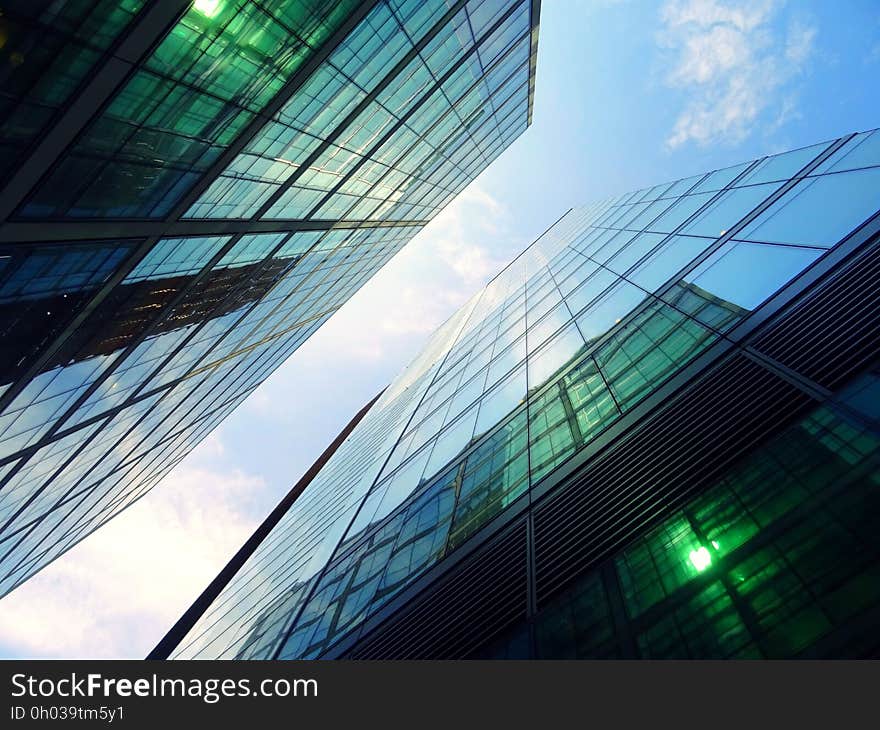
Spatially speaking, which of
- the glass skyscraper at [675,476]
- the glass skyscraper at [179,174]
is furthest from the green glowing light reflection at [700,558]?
the glass skyscraper at [179,174]

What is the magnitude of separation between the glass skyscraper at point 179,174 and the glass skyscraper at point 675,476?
33.2 ft

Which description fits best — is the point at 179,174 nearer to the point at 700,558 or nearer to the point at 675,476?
the point at 675,476

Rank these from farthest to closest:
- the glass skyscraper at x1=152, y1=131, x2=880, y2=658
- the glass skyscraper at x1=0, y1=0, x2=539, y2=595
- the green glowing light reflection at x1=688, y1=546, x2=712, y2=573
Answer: the glass skyscraper at x1=0, y1=0, x2=539, y2=595, the green glowing light reflection at x1=688, y1=546, x2=712, y2=573, the glass skyscraper at x1=152, y1=131, x2=880, y2=658

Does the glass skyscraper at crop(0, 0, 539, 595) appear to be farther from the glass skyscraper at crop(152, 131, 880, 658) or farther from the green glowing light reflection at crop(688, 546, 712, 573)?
the green glowing light reflection at crop(688, 546, 712, 573)

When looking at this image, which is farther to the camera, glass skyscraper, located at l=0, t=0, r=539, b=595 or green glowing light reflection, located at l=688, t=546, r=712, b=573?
glass skyscraper, located at l=0, t=0, r=539, b=595

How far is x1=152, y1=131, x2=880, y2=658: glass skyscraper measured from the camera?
471 cm

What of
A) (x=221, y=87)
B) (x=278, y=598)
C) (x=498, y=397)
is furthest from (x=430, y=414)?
(x=221, y=87)

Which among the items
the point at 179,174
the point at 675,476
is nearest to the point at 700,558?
the point at 675,476

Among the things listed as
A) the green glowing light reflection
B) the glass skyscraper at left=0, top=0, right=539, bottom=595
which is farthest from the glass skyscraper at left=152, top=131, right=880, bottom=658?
the glass skyscraper at left=0, top=0, right=539, bottom=595

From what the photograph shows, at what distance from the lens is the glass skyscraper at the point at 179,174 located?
940 centimetres

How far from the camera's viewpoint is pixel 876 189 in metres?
7.77

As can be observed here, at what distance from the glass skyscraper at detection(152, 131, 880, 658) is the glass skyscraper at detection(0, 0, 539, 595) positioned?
10109 millimetres

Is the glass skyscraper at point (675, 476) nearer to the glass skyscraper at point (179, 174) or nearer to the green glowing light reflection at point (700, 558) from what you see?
the green glowing light reflection at point (700, 558)

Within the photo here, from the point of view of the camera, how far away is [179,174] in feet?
42.8
